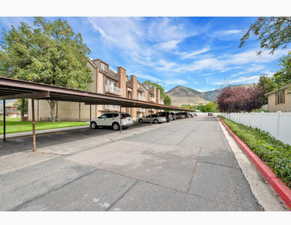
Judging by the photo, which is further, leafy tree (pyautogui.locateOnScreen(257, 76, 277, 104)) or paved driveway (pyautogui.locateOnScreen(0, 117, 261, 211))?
leafy tree (pyautogui.locateOnScreen(257, 76, 277, 104))

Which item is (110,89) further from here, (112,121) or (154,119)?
(112,121)

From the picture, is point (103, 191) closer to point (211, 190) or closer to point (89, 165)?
point (89, 165)

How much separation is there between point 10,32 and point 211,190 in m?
24.7

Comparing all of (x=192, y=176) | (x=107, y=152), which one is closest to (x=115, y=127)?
(x=107, y=152)

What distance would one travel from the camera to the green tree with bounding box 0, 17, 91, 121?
14.9m

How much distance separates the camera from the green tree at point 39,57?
1492 cm

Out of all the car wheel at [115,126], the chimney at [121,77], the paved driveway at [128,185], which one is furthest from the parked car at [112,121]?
the chimney at [121,77]

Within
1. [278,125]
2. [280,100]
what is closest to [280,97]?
[280,100]

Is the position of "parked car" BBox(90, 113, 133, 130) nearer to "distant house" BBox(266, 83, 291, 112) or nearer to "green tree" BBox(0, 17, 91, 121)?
"green tree" BBox(0, 17, 91, 121)

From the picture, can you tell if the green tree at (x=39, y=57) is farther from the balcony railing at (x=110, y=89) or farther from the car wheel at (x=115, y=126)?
the car wheel at (x=115, y=126)

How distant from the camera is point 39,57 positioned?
15.6 metres

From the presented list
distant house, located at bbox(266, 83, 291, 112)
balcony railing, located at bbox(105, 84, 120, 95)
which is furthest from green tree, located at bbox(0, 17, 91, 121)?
distant house, located at bbox(266, 83, 291, 112)

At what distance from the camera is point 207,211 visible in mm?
2119

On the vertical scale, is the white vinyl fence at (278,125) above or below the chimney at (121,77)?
below
